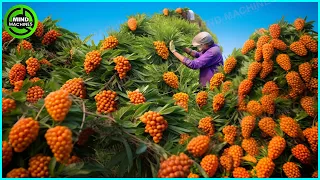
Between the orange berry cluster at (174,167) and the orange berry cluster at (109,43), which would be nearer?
the orange berry cluster at (174,167)

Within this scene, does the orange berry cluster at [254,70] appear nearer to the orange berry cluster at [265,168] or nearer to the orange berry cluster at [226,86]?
the orange berry cluster at [226,86]

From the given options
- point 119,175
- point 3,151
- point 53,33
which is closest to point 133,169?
point 119,175

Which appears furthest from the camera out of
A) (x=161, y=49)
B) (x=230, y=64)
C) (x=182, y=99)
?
(x=161, y=49)

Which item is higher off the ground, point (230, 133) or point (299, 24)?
point (299, 24)

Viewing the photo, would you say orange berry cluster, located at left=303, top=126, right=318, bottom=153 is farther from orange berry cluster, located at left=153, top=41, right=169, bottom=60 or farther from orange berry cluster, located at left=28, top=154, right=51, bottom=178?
orange berry cluster, located at left=153, top=41, right=169, bottom=60

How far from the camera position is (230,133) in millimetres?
1994

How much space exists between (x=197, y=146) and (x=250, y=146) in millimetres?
358

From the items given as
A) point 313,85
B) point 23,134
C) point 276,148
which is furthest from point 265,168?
point 23,134

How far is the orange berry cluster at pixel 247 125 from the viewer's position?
1.91 metres

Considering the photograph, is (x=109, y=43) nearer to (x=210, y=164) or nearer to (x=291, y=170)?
(x=210, y=164)

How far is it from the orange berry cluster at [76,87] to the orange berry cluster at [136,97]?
316mm

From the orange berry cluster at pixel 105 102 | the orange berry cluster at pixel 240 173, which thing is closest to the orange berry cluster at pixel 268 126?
the orange berry cluster at pixel 240 173

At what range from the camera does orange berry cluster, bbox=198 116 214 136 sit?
6.94 feet

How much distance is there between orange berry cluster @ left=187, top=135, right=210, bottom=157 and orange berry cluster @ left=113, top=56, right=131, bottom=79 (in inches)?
29.2
